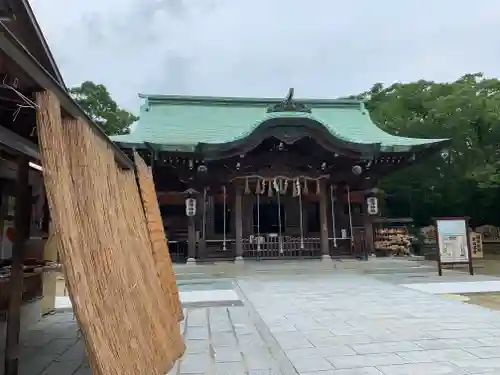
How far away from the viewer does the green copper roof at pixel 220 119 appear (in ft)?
39.6

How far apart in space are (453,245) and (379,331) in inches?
228

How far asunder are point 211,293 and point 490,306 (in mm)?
4365

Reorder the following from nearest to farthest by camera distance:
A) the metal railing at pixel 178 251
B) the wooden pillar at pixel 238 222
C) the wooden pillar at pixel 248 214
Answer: the wooden pillar at pixel 238 222 → the metal railing at pixel 178 251 → the wooden pillar at pixel 248 214

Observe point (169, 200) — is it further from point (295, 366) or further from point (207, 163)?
point (295, 366)

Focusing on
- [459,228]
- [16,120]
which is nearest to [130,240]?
[16,120]

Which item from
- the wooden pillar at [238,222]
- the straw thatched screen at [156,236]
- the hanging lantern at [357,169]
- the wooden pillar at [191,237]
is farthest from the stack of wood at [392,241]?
the straw thatched screen at [156,236]

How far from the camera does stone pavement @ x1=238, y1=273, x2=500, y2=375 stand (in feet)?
9.89

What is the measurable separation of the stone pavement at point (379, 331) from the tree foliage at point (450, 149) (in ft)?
36.7

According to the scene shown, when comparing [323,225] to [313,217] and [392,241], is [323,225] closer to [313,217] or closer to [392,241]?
[313,217]

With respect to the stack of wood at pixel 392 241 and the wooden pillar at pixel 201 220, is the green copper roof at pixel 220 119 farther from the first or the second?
the stack of wood at pixel 392 241

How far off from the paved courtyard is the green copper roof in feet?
20.9

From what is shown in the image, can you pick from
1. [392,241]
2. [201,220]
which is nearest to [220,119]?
[201,220]

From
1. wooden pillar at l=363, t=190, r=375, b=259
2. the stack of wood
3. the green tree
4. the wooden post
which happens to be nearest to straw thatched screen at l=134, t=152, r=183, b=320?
the wooden post

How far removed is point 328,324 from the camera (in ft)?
14.4
